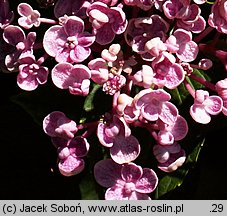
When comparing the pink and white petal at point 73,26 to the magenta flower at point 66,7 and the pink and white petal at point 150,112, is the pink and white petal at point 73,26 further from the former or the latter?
the pink and white petal at point 150,112

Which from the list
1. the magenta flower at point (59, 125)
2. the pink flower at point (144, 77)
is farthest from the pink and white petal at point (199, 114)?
the magenta flower at point (59, 125)

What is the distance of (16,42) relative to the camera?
49.3 inches

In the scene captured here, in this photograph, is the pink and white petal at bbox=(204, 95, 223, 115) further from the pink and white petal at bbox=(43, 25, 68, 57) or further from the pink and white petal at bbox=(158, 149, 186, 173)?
the pink and white petal at bbox=(43, 25, 68, 57)

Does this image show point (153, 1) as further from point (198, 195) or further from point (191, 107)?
point (198, 195)

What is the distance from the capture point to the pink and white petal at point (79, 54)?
1.17 meters

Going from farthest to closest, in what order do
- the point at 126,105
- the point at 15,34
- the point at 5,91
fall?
the point at 5,91 → the point at 15,34 → the point at 126,105

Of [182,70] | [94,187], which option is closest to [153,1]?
[182,70]

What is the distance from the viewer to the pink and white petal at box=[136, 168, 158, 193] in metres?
1.21

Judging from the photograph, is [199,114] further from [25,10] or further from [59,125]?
[25,10]

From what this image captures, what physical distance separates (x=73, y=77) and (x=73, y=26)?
9 cm

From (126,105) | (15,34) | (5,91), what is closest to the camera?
(126,105)

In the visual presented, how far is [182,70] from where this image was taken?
1.15 meters

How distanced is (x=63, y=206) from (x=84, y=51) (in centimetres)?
32

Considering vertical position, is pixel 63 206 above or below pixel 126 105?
below
